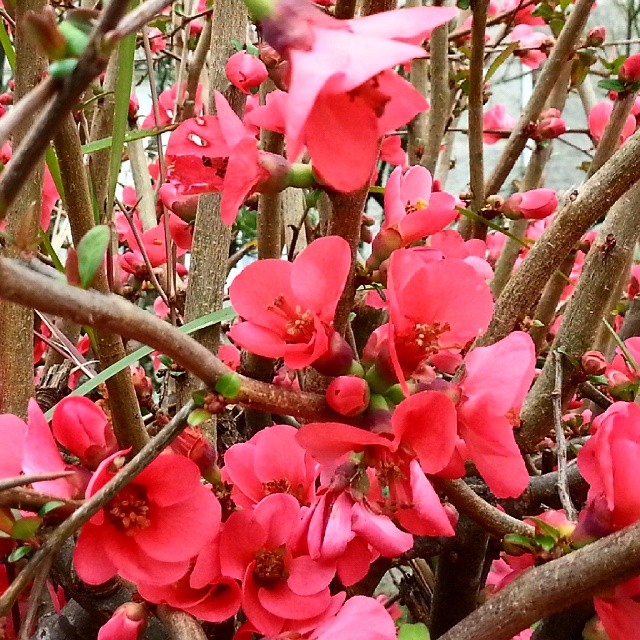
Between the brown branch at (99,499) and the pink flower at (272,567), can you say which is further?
the pink flower at (272,567)

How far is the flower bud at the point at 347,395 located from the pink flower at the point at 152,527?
0.30 ft

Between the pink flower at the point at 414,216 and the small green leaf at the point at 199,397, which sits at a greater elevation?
the pink flower at the point at 414,216

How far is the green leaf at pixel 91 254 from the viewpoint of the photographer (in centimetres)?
24

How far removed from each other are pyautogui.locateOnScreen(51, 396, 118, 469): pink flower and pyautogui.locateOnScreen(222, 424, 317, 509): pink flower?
0.28ft

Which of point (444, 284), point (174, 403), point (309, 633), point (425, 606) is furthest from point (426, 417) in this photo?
point (425, 606)

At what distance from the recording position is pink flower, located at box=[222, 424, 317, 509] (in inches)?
18.3

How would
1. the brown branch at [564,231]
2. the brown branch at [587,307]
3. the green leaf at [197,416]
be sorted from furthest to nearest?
the brown branch at [587,307] → the brown branch at [564,231] → the green leaf at [197,416]

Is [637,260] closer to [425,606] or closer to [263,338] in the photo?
[425,606]

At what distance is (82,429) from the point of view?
0.41 meters

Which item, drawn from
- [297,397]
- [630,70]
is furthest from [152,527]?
[630,70]

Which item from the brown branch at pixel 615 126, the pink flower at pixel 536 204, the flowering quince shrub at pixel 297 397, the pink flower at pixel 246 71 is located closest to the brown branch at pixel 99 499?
the flowering quince shrub at pixel 297 397

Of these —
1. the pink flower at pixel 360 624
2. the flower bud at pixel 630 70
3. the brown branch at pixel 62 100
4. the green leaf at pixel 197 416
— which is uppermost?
the brown branch at pixel 62 100

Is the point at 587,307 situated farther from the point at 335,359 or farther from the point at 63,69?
the point at 63,69

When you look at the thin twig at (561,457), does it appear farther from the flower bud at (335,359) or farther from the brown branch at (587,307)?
the flower bud at (335,359)
